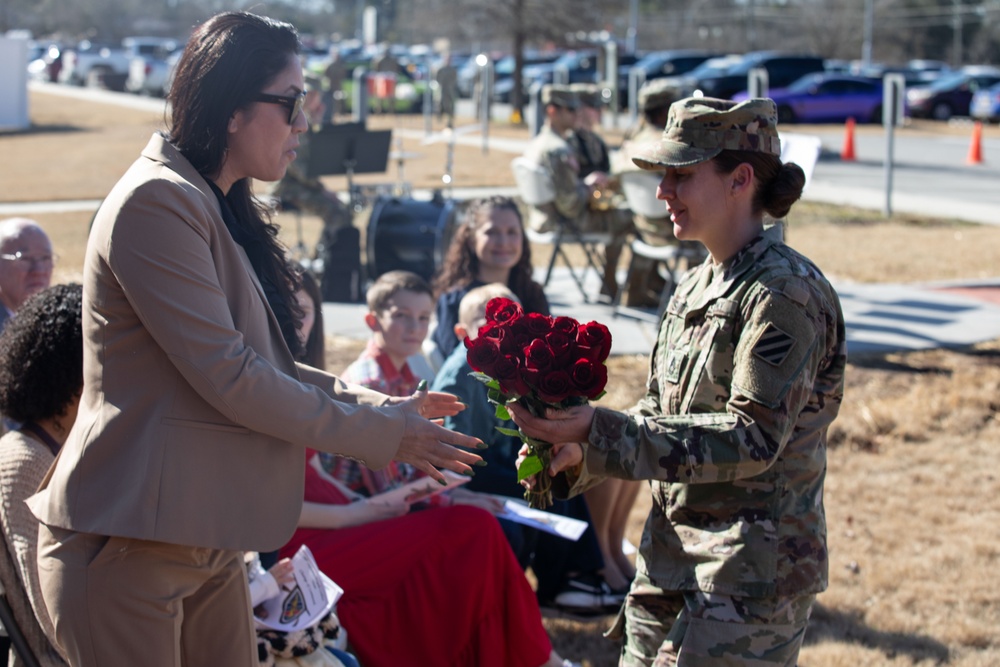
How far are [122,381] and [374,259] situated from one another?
684cm

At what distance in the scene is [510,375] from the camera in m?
2.48

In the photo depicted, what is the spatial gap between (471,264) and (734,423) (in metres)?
3.26

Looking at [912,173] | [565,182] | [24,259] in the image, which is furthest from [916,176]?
[24,259]

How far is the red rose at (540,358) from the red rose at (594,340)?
0.09 m

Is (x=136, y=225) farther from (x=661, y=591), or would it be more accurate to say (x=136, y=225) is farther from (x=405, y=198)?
(x=405, y=198)

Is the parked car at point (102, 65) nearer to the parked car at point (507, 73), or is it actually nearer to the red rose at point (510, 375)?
the parked car at point (507, 73)

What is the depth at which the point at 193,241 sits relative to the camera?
2199mm

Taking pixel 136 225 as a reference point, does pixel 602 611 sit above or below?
below

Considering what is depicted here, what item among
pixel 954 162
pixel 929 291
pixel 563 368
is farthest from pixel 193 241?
pixel 954 162

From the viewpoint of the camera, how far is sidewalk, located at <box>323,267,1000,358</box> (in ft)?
26.9

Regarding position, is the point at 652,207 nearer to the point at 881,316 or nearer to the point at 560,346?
the point at 881,316

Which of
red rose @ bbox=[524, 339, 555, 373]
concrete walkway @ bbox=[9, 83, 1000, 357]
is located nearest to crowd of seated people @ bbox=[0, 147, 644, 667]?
red rose @ bbox=[524, 339, 555, 373]

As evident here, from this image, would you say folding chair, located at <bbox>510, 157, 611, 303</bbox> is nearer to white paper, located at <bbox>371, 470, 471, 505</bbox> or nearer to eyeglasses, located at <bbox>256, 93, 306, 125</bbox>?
white paper, located at <bbox>371, 470, 471, 505</bbox>

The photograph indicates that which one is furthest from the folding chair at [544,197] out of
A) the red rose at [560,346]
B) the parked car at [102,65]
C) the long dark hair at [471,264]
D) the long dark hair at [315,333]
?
the parked car at [102,65]
